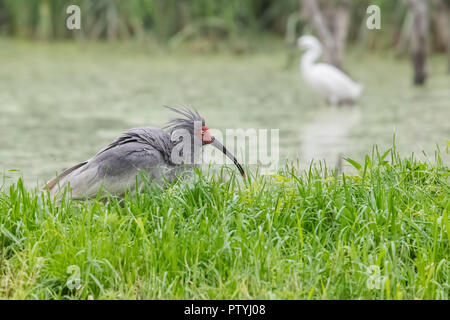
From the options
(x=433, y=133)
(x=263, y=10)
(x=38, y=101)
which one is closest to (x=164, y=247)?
(x=433, y=133)

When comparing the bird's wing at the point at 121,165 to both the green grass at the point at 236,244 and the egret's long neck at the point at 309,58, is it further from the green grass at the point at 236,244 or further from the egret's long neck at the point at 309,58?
the egret's long neck at the point at 309,58

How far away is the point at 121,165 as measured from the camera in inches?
165

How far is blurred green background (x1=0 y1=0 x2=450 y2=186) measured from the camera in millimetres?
7078

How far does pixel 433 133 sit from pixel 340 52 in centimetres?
296

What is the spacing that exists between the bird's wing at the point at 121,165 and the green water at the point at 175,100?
1.26m

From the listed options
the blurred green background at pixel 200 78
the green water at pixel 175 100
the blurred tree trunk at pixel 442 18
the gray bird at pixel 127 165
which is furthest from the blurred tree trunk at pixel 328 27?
the gray bird at pixel 127 165

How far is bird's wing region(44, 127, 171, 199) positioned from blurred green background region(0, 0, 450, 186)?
122cm

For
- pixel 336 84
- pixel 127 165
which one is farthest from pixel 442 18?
pixel 127 165

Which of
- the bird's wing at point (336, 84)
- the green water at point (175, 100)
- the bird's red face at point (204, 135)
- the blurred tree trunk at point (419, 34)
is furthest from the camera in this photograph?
the blurred tree trunk at point (419, 34)

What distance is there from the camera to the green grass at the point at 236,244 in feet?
10.4

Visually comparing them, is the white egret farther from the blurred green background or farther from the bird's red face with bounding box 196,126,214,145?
the bird's red face with bounding box 196,126,214,145

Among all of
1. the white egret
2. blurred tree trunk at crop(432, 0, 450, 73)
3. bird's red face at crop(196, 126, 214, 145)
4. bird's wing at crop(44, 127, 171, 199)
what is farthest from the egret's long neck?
bird's wing at crop(44, 127, 171, 199)

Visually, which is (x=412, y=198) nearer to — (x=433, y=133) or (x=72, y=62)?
(x=433, y=133)

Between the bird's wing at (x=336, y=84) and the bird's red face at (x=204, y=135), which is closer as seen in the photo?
the bird's red face at (x=204, y=135)
